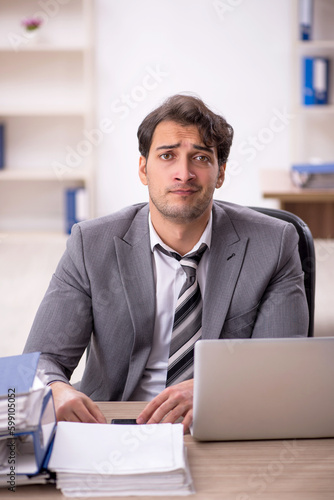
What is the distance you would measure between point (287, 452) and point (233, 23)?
4.81 m

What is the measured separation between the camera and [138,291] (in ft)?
5.53

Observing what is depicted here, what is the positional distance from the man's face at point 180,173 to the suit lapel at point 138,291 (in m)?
0.11

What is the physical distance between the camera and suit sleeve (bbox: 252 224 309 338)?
5.37 feet

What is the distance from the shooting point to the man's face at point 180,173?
5.54 feet

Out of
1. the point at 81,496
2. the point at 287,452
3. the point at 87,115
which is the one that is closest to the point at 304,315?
the point at 287,452

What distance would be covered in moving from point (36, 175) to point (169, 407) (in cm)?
427

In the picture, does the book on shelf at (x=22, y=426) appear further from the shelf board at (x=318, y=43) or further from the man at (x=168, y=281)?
the shelf board at (x=318, y=43)

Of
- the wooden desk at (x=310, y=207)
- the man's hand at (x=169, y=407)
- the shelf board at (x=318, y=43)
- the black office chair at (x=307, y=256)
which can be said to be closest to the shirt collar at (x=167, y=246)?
the black office chair at (x=307, y=256)

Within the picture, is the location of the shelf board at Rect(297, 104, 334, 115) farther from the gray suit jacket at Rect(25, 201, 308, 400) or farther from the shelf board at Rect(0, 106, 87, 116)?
the gray suit jacket at Rect(25, 201, 308, 400)

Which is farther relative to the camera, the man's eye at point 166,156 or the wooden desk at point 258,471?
the man's eye at point 166,156

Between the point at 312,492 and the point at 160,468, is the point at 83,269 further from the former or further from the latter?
the point at 312,492

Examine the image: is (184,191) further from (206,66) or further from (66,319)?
(206,66)

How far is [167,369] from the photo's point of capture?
1.66 meters

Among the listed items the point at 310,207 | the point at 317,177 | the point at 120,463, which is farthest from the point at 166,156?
the point at 310,207
